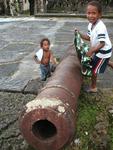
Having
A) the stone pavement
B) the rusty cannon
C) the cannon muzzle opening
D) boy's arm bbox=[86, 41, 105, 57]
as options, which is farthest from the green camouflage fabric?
the cannon muzzle opening

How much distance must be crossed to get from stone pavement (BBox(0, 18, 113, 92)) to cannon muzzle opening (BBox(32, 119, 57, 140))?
2019 mm

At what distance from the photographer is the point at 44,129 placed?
3.38 meters

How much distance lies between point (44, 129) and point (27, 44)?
5515 millimetres

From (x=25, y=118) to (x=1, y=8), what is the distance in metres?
15.4

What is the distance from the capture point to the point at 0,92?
5336 millimetres

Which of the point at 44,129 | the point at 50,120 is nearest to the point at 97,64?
the point at 44,129

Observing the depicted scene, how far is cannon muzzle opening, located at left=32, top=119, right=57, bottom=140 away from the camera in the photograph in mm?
3258

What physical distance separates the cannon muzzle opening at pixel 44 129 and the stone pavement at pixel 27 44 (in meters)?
2.02

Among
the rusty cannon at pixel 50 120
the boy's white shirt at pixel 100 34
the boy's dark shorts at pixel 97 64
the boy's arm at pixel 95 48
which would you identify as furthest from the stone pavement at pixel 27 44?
the rusty cannon at pixel 50 120

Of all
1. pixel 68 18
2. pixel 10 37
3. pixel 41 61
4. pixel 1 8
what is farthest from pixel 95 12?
pixel 1 8

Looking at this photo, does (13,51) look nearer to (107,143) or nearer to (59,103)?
(107,143)

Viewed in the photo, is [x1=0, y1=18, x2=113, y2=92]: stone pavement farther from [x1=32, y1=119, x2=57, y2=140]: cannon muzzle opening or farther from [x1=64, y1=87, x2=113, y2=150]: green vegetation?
[x1=32, y1=119, x2=57, y2=140]: cannon muzzle opening

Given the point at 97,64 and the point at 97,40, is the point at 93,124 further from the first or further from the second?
the point at 97,40

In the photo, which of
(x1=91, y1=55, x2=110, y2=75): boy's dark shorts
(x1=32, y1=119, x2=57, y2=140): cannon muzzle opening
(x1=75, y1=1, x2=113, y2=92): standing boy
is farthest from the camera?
(x1=91, y1=55, x2=110, y2=75): boy's dark shorts
